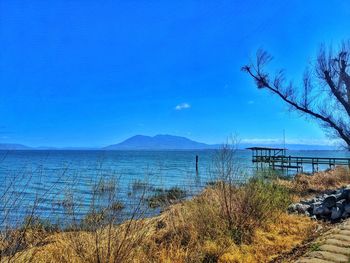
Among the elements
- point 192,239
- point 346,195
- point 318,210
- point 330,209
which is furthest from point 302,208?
point 192,239

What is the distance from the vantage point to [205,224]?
22.0 ft

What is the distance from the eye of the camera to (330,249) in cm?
557

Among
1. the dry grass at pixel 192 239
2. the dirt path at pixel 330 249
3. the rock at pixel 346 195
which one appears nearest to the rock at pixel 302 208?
the dry grass at pixel 192 239

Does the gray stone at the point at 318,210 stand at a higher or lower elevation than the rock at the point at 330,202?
lower

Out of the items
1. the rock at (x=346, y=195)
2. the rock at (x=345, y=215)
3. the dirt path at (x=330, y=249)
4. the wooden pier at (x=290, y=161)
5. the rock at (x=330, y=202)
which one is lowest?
the dirt path at (x=330, y=249)

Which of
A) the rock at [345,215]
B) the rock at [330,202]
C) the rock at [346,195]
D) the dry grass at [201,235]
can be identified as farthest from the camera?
the rock at [346,195]

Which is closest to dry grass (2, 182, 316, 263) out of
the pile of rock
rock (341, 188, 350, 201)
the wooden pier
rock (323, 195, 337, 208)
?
the pile of rock

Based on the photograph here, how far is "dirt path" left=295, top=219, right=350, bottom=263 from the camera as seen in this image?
5.14 m

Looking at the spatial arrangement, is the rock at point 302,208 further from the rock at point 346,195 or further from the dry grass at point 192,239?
the rock at point 346,195

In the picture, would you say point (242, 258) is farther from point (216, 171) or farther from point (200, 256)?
point (216, 171)

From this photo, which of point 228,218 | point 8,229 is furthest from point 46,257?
point 228,218

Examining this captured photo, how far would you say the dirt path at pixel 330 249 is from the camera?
5137 millimetres

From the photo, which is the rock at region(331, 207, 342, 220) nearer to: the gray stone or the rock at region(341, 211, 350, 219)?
the rock at region(341, 211, 350, 219)

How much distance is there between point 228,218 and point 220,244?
96 cm
